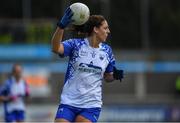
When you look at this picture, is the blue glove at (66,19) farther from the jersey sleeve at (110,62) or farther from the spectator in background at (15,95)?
the spectator in background at (15,95)

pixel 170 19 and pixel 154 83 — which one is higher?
pixel 170 19

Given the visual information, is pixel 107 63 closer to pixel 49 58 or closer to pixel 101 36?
pixel 101 36

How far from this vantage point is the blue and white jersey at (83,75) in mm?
7465

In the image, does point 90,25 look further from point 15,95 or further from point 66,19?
point 15,95

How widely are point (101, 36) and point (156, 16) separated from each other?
132ft

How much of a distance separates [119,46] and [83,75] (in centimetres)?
3792

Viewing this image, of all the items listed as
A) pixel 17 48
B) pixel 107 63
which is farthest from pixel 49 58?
pixel 107 63

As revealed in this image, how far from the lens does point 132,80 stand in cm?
4156

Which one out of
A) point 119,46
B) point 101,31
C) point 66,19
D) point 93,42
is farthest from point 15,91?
point 119,46

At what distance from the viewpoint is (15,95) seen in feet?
47.3

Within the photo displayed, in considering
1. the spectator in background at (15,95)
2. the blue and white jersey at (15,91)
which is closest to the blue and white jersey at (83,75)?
the spectator in background at (15,95)

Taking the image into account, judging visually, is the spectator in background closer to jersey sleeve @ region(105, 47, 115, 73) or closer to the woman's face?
jersey sleeve @ region(105, 47, 115, 73)

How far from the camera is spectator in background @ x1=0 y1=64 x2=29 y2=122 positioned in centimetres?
1428

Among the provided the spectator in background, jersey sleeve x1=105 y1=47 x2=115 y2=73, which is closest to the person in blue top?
jersey sleeve x1=105 y1=47 x2=115 y2=73
